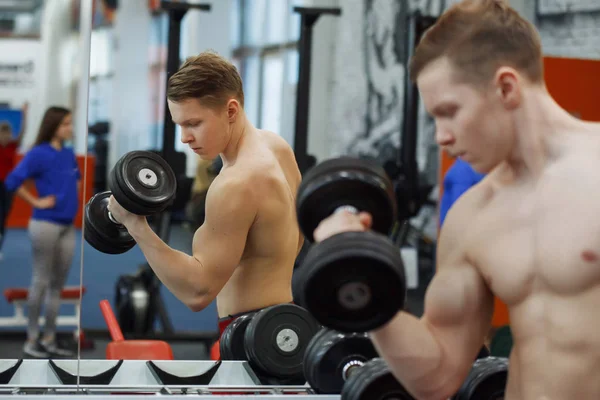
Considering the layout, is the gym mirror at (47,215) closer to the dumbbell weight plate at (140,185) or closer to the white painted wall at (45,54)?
the dumbbell weight plate at (140,185)

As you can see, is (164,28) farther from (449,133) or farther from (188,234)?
(449,133)

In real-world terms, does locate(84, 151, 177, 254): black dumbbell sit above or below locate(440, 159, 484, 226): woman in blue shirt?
above

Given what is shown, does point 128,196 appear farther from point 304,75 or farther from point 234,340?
point 304,75

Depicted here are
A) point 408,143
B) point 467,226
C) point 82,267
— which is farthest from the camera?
point 408,143

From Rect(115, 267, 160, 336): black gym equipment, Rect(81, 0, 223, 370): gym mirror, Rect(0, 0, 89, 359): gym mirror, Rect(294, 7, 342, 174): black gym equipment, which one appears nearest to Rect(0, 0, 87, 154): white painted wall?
Rect(0, 0, 89, 359): gym mirror

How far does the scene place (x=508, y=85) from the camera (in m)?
1.38

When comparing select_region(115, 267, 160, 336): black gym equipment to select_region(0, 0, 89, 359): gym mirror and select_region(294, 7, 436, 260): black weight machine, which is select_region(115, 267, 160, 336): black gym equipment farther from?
select_region(294, 7, 436, 260): black weight machine

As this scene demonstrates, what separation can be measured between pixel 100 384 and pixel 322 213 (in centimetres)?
125

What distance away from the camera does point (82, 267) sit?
2.53m

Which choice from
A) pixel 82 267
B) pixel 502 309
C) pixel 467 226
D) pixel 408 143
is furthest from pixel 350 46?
pixel 467 226

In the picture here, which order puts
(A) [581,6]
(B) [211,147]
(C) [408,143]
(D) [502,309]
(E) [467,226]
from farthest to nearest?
(A) [581,6], (C) [408,143], (D) [502,309], (B) [211,147], (E) [467,226]

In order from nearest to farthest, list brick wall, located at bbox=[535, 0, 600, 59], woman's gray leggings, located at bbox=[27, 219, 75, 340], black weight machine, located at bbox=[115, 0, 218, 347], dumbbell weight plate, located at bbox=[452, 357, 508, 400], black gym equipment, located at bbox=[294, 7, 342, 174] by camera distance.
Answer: dumbbell weight plate, located at bbox=[452, 357, 508, 400] < black weight machine, located at bbox=[115, 0, 218, 347] < woman's gray leggings, located at bbox=[27, 219, 75, 340] < black gym equipment, located at bbox=[294, 7, 342, 174] < brick wall, located at bbox=[535, 0, 600, 59]

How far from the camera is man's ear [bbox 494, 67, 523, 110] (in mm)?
1380

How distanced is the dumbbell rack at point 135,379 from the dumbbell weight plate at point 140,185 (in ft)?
1.73
